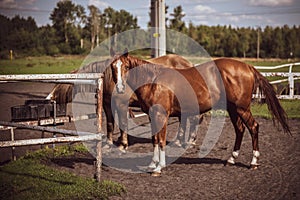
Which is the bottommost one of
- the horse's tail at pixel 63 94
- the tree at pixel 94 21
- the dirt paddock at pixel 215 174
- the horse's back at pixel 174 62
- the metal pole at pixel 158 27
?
the dirt paddock at pixel 215 174

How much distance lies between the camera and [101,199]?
4.35 meters

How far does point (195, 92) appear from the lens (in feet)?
18.9

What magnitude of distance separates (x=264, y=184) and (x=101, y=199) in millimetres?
2313

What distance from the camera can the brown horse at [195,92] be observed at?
5.48 m

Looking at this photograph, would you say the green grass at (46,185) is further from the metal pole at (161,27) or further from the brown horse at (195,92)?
the metal pole at (161,27)

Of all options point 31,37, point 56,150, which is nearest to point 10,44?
point 31,37

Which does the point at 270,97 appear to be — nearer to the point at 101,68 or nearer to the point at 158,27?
the point at 101,68

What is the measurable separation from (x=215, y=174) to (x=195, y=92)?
1388 mm

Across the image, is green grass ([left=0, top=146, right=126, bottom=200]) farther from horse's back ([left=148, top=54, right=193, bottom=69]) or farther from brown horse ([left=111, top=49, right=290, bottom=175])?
horse's back ([left=148, top=54, right=193, bottom=69])

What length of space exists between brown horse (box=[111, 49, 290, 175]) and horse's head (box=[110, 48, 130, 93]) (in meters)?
0.10

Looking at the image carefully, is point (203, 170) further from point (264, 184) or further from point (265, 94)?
point (265, 94)

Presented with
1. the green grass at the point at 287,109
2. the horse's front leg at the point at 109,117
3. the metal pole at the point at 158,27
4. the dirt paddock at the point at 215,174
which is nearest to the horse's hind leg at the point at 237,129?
the dirt paddock at the point at 215,174

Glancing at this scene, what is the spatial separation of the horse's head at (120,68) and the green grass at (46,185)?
139 centimetres

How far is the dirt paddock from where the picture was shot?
4.56 m
